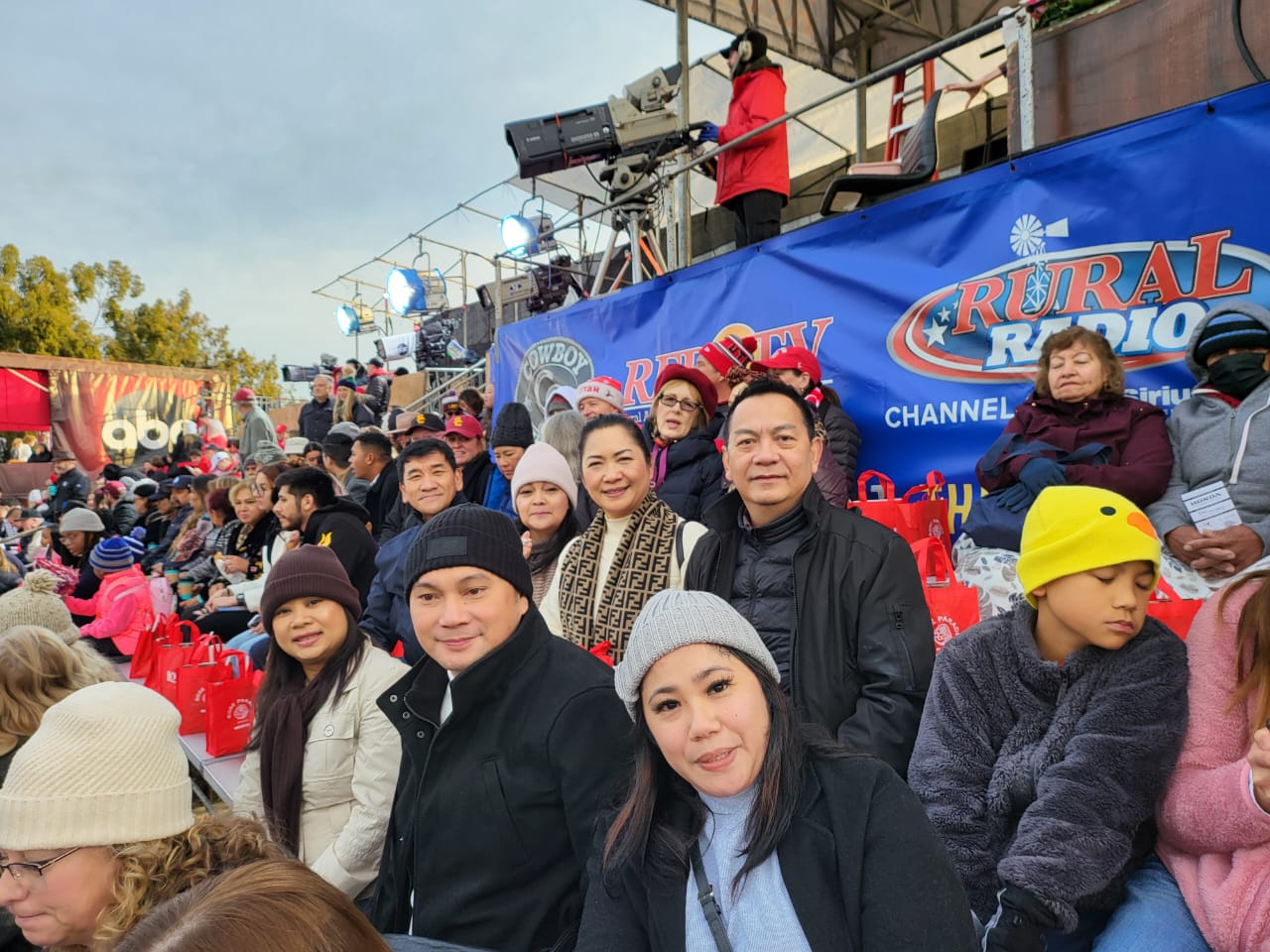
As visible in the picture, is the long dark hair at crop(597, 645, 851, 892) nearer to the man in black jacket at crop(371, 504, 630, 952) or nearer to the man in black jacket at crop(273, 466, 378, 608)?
the man in black jacket at crop(371, 504, 630, 952)

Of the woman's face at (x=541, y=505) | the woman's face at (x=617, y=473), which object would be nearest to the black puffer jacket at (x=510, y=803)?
the woman's face at (x=617, y=473)

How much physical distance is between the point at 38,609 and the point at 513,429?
7.99 feet

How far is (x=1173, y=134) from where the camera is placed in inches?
118

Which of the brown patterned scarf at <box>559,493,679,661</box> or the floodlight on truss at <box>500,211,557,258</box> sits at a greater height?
the floodlight on truss at <box>500,211,557,258</box>

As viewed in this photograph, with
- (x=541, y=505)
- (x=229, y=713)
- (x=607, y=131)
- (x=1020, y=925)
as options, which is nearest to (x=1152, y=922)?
(x=1020, y=925)

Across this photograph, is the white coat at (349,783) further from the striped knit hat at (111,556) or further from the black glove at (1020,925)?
the striped knit hat at (111,556)

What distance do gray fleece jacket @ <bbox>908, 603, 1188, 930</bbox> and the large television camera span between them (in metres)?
5.57

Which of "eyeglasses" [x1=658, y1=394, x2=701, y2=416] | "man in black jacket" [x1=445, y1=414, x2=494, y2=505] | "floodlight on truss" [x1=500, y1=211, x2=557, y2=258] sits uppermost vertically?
"floodlight on truss" [x1=500, y1=211, x2=557, y2=258]

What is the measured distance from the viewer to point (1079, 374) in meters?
2.84

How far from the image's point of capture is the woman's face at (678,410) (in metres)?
3.77

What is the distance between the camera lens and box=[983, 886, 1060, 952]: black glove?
1.42m

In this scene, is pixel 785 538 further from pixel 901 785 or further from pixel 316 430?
pixel 316 430

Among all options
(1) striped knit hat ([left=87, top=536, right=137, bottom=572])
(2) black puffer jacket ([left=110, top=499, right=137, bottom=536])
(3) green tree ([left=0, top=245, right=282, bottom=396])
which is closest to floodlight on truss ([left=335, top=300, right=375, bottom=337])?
(3) green tree ([left=0, top=245, right=282, bottom=396])

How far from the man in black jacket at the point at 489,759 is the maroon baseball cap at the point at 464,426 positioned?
3095 mm
